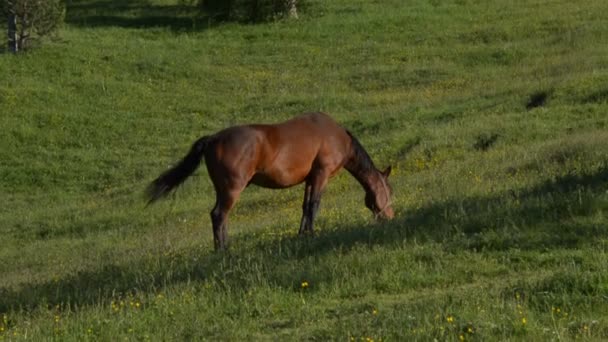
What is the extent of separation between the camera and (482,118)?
26078 millimetres

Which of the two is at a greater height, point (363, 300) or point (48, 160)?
point (363, 300)

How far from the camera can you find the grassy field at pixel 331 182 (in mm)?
8914

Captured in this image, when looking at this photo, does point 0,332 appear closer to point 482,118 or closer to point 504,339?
point 504,339

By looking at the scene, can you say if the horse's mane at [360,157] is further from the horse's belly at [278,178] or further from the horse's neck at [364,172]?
the horse's belly at [278,178]

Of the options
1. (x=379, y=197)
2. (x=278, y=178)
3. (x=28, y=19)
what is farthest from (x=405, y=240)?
(x=28, y=19)

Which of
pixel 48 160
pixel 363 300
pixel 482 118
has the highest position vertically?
pixel 363 300

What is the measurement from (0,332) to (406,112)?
21.0 m

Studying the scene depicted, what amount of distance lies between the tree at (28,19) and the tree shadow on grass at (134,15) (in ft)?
20.5

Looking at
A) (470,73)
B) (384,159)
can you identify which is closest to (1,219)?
(384,159)

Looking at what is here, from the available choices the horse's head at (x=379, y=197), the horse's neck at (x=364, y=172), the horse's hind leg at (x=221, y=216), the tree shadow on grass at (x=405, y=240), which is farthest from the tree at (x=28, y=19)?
the tree shadow on grass at (x=405, y=240)

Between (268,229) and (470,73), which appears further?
(470,73)

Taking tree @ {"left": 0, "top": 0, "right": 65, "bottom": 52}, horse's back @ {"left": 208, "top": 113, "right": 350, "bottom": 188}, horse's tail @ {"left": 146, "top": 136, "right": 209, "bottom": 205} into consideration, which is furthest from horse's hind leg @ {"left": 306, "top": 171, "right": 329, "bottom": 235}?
tree @ {"left": 0, "top": 0, "right": 65, "bottom": 52}

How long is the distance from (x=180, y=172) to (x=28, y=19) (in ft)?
89.5

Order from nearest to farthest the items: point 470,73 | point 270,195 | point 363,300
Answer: point 363,300, point 270,195, point 470,73
